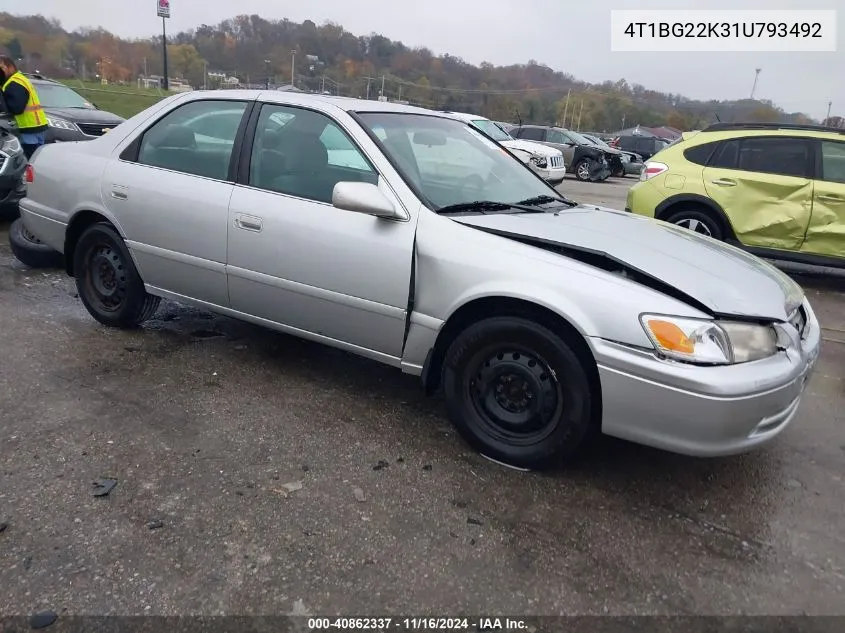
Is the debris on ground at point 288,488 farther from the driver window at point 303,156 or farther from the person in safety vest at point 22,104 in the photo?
the person in safety vest at point 22,104

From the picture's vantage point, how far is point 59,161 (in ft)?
14.4

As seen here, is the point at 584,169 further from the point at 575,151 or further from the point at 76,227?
the point at 76,227

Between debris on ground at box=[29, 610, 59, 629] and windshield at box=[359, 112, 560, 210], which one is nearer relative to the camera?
debris on ground at box=[29, 610, 59, 629]

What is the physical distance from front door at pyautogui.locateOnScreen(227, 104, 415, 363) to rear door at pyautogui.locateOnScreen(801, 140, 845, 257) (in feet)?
17.4

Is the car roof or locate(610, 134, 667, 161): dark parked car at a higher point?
locate(610, 134, 667, 161): dark parked car

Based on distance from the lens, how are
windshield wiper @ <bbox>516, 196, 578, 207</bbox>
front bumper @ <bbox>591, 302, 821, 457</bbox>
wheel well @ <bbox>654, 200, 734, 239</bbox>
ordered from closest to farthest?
front bumper @ <bbox>591, 302, 821, 457</bbox>, windshield wiper @ <bbox>516, 196, 578, 207</bbox>, wheel well @ <bbox>654, 200, 734, 239</bbox>

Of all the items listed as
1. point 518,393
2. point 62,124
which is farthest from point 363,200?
point 62,124

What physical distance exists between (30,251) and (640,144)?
26.6 m

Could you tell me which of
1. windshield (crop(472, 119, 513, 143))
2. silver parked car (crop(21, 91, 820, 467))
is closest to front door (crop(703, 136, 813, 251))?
silver parked car (crop(21, 91, 820, 467))

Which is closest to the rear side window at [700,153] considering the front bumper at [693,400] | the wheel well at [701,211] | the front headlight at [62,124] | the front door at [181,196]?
the wheel well at [701,211]

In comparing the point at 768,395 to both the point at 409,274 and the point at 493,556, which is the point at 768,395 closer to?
the point at 493,556

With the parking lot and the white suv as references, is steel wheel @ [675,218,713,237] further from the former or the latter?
the white suv

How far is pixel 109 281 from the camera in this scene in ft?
14.2

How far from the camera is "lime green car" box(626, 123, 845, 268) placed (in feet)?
21.4
